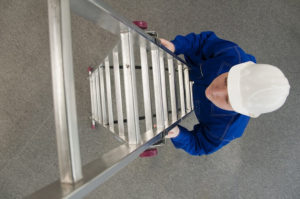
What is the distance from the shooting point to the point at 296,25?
1626 millimetres

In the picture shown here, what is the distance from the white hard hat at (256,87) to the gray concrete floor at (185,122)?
0.90m

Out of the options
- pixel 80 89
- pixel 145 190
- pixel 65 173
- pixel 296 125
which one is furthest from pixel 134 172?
pixel 296 125

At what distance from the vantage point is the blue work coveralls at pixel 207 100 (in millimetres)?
870

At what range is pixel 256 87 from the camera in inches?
26.3

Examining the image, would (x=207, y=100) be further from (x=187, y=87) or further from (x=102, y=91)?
(x=102, y=91)

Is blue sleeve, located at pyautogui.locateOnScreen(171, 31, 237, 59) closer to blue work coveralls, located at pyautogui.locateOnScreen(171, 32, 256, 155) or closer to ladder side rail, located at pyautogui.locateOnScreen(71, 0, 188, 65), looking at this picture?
blue work coveralls, located at pyautogui.locateOnScreen(171, 32, 256, 155)

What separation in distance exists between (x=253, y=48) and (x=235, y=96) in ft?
3.73

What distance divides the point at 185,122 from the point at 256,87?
951mm

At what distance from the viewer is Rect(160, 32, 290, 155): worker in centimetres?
67

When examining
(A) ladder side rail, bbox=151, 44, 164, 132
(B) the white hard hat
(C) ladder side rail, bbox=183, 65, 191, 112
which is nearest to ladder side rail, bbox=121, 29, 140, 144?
(A) ladder side rail, bbox=151, 44, 164, 132

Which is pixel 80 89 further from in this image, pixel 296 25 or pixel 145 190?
pixel 296 25

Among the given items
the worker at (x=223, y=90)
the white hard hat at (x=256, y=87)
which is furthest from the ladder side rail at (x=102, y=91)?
the white hard hat at (x=256, y=87)

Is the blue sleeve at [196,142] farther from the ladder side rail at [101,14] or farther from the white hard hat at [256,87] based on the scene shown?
the ladder side rail at [101,14]

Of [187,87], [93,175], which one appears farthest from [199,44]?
[93,175]
